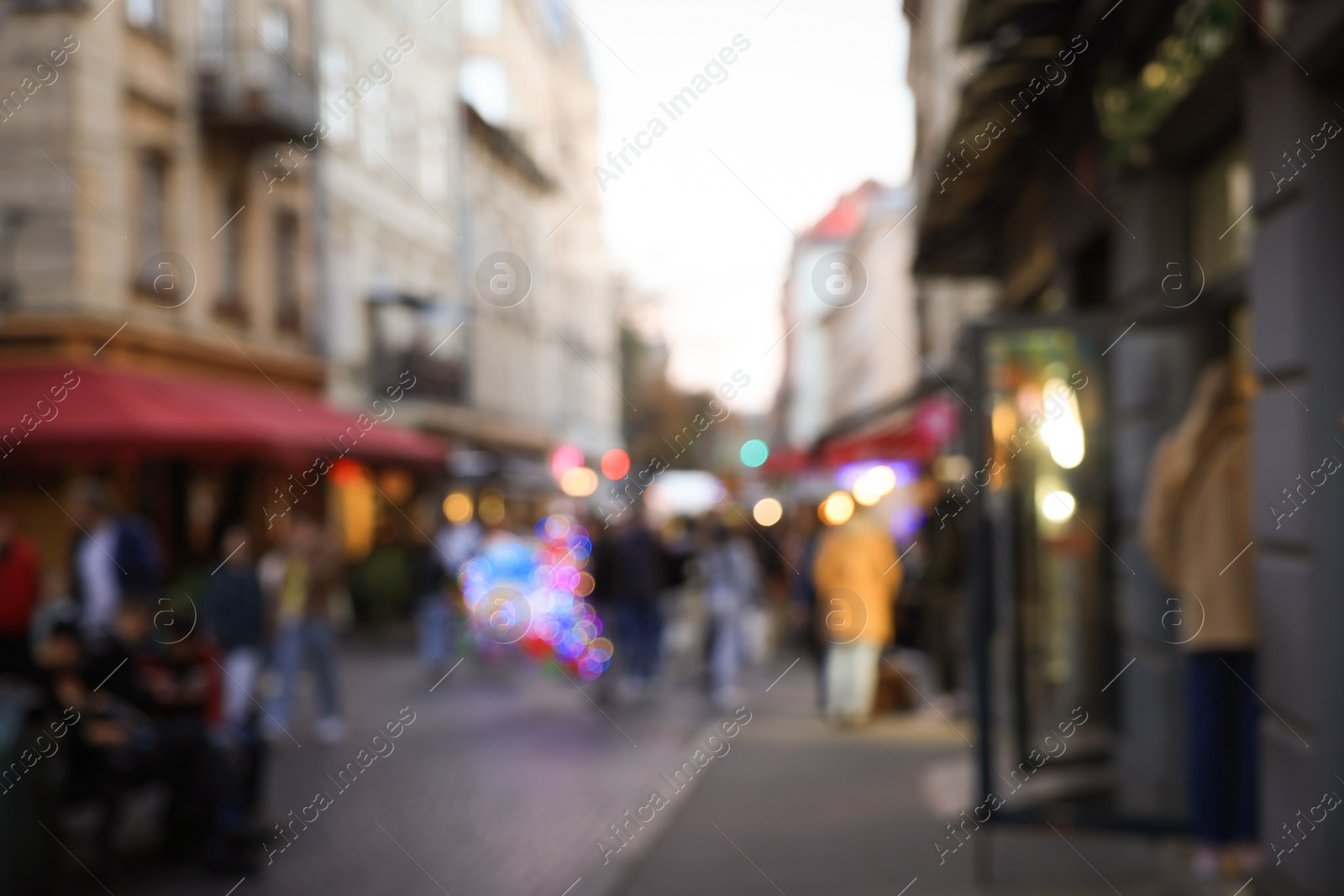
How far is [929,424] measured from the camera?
55.4 ft

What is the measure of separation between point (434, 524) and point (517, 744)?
910cm

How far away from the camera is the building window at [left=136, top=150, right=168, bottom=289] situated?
19.8 meters

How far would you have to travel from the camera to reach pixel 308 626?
463 inches

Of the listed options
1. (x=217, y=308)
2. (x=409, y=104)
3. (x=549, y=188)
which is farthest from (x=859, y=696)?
(x=549, y=188)

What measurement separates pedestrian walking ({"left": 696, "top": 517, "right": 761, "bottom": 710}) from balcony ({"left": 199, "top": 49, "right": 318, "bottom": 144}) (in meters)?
10.9

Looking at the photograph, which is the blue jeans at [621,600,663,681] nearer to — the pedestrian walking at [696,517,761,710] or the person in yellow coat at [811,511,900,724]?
the pedestrian walking at [696,517,761,710]

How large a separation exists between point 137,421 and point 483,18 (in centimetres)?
2989

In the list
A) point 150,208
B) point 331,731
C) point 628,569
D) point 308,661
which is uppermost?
point 150,208

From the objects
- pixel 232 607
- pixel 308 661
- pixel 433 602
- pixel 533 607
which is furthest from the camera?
pixel 433 602

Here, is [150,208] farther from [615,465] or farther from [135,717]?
[615,465]

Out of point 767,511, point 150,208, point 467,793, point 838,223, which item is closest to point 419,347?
point 150,208

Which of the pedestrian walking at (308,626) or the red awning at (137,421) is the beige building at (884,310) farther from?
the pedestrian walking at (308,626)

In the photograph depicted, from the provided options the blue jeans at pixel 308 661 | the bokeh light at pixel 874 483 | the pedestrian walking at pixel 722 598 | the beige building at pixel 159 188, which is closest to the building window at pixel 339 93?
the beige building at pixel 159 188

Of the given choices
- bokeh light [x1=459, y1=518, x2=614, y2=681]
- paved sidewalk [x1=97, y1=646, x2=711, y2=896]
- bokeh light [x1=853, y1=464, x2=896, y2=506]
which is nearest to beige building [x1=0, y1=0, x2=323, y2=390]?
bokeh light [x1=459, y1=518, x2=614, y2=681]
